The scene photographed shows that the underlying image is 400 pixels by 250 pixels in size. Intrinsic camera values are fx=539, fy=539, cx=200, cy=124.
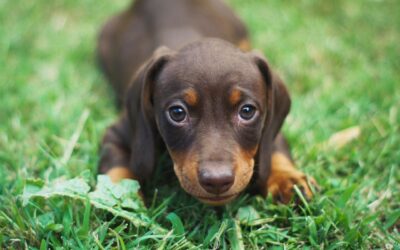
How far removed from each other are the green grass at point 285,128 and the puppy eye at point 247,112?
586 mm

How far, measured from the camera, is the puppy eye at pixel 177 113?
336cm

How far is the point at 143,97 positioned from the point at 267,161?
94cm

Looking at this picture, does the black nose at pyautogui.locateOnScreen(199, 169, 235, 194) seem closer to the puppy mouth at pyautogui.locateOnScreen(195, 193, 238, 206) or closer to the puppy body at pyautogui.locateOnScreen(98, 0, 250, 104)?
the puppy mouth at pyautogui.locateOnScreen(195, 193, 238, 206)

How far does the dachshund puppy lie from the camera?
317cm

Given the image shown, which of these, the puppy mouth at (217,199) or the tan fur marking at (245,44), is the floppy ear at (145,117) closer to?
the puppy mouth at (217,199)

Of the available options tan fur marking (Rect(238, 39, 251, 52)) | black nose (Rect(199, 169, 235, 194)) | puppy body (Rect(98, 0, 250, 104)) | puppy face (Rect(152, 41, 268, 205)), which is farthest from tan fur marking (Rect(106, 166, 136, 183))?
tan fur marking (Rect(238, 39, 251, 52))

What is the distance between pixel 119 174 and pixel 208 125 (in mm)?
891

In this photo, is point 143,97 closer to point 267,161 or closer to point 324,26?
point 267,161

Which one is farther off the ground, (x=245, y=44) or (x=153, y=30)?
(x=153, y=30)

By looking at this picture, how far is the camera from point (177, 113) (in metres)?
3.37

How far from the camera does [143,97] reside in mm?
3617

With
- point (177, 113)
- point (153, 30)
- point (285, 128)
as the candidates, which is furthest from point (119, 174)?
A: point (153, 30)

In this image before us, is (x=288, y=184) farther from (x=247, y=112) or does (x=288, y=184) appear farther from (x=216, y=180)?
(x=216, y=180)

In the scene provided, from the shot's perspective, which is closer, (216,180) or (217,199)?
(216,180)
